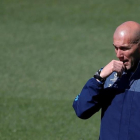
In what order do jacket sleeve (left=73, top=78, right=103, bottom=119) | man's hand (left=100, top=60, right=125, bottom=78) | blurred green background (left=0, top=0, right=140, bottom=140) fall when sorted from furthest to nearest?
1. blurred green background (left=0, top=0, right=140, bottom=140)
2. jacket sleeve (left=73, top=78, right=103, bottom=119)
3. man's hand (left=100, top=60, right=125, bottom=78)

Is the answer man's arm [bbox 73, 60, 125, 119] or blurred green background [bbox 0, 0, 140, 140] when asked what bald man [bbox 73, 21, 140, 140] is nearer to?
man's arm [bbox 73, 60, 125, 119]

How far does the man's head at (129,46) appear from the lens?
3.89 metres

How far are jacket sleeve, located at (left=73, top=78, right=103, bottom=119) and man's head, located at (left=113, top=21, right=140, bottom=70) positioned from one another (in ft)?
0.91

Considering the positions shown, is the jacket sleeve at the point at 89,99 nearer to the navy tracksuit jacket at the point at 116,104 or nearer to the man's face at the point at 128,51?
the navy tracksuit jacket at the point at 116,104

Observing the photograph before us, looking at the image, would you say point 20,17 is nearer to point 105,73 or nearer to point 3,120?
point 3,120

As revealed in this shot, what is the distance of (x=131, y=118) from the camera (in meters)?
3.90

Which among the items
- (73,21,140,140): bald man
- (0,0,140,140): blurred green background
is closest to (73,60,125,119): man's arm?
(73,21,140,140): bald man

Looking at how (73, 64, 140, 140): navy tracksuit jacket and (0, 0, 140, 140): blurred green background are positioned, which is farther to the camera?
(0, 0, 140, 140): blurred green background

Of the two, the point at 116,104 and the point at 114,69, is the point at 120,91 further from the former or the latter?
the point at 114,69

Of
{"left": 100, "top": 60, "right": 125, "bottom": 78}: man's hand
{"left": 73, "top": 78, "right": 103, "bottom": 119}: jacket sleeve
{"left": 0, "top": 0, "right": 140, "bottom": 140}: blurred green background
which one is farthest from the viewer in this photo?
{"left": 0, "top": 0, "right": 140, "bottom": 140}: blurred green background

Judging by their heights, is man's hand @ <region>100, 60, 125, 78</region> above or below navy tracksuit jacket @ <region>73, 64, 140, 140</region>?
Result: above

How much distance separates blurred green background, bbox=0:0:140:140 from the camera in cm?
848

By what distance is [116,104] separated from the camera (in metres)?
3.97

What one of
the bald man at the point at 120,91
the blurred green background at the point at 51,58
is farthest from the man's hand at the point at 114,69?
the blurred green background at the point at 51,58
